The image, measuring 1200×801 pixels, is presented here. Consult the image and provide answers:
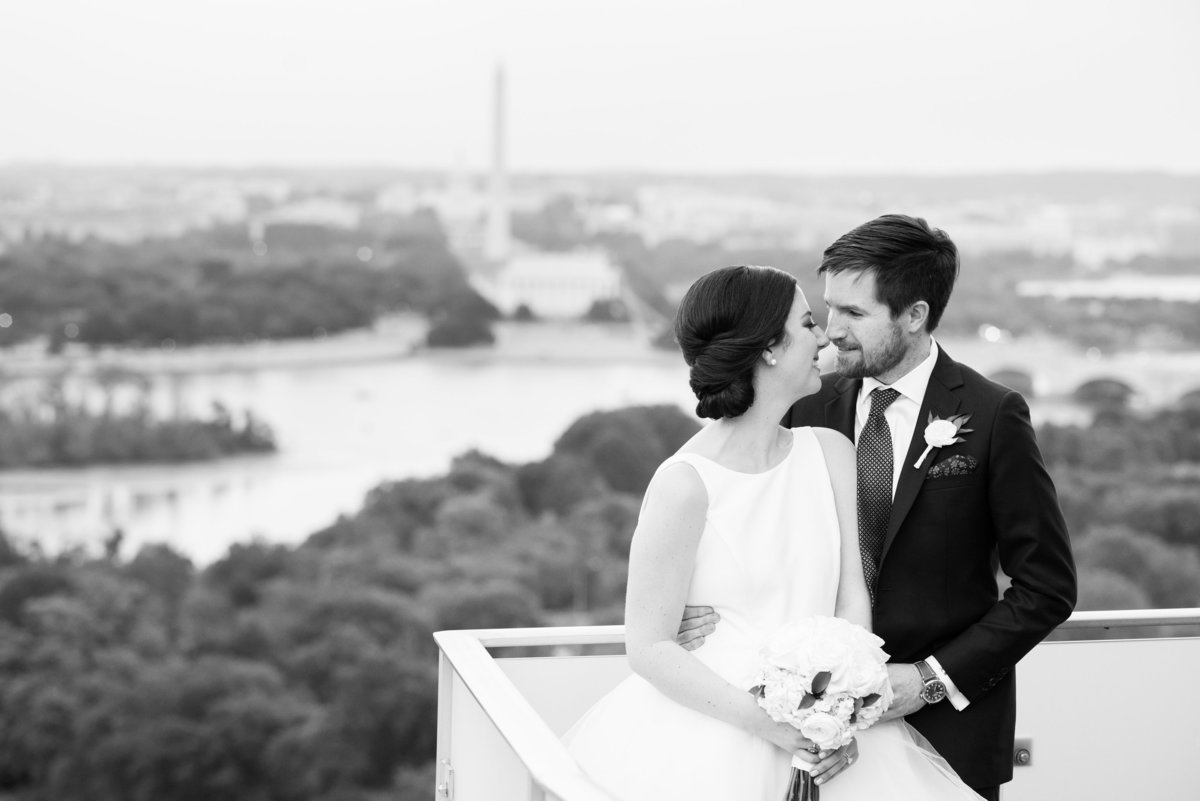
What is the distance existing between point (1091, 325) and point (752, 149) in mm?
7993

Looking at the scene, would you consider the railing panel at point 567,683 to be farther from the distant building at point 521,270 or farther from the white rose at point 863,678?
the distant building at point 521,270

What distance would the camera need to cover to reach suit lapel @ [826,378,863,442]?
2.38 meters

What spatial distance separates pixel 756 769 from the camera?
2.06 meters

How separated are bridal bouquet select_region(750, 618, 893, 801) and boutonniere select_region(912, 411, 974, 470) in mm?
362

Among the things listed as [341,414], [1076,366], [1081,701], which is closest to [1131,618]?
[1081,701]

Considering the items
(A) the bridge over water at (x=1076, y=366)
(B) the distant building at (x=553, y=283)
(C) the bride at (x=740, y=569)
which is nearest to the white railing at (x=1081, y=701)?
(C) the bride at (x=740, y=569)

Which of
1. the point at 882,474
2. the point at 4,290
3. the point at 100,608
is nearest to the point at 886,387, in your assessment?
the point at 882,474

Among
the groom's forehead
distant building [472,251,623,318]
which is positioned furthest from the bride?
distant building [472,251,623,318]

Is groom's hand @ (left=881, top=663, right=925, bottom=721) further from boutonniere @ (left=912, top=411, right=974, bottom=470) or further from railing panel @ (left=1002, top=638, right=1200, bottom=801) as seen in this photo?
railing panel @ (left=1002, top=638, right=1200, bottom=801)

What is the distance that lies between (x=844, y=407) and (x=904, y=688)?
491mm

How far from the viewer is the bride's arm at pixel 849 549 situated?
216cm

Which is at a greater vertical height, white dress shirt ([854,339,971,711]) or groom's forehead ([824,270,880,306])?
groom's forehead ([824,270,880,306])

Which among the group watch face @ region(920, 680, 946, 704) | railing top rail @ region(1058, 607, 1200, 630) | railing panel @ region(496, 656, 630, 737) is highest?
watch face @ region(920, 680, 946, 704)

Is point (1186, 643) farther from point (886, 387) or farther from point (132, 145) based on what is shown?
point (132, 145)
